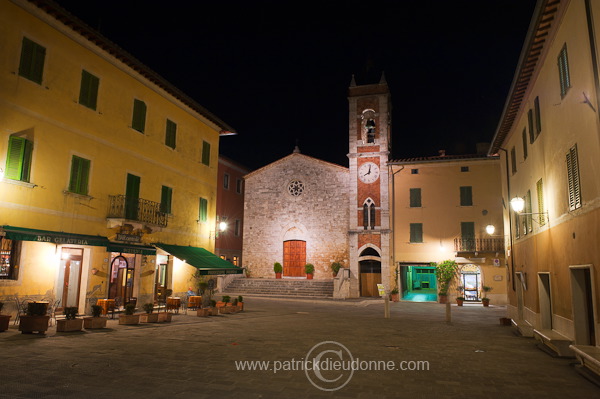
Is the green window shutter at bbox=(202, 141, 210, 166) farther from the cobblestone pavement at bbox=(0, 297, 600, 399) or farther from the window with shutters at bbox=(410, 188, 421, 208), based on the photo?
the window with shutters at bbox=(410, 188, 421, 208)

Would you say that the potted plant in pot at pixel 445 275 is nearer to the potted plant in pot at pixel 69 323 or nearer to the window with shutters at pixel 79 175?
the window with shutters at pixel 79 175

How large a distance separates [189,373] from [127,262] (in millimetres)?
10686

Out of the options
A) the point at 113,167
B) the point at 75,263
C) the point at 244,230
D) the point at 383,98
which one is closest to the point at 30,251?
the point at 75,263

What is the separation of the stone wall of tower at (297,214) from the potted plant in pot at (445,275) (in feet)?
22.2

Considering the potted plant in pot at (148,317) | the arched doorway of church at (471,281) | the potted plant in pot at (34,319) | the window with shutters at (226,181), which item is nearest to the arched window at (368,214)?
the arched doorway of church at (471,281)

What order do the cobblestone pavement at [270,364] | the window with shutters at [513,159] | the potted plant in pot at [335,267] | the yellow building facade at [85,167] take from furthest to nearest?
the potted plant in pot at [335,267]
the window with shutters at [513,159]
the yellow building facade at [85,167]
the cobblestone pavement at [270,364]

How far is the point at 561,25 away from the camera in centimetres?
939

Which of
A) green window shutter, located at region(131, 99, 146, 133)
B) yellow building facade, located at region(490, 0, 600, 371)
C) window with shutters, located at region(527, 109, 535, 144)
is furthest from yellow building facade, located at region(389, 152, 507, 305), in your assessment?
green window shutter, located at region(131, 99, 146, 133)

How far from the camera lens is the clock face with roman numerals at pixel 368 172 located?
1211 inches

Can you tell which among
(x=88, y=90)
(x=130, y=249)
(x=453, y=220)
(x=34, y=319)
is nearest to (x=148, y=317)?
(x=130, y=249)

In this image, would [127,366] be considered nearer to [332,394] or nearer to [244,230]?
[332,394]

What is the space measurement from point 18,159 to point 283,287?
19.9 metres

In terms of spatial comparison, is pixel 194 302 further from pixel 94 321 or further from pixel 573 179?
pixel 573 179

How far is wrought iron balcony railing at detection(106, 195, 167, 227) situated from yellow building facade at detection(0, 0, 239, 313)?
0.04 m
